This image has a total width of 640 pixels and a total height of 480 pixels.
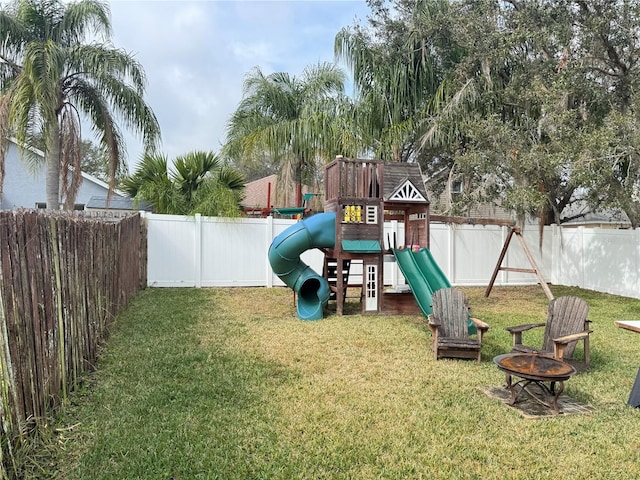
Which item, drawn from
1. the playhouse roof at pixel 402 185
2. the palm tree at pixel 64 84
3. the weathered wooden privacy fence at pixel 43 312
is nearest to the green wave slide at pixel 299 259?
the playhouse roof at pixel 402 185

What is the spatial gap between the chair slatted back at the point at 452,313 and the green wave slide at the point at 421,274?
1517mm

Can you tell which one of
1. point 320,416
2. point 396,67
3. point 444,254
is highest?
point 396,67

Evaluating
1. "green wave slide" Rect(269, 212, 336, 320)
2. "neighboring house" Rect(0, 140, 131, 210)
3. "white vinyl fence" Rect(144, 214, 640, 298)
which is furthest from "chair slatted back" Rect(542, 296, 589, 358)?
"neighboring house" Rect(0, 140, 131, 210)

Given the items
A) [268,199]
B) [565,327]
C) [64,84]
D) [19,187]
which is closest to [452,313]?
[565,327]

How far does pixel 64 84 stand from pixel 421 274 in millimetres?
9567

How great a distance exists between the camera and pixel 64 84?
37.1 feet

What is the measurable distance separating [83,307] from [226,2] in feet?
28.1

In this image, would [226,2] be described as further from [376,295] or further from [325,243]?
[376,295]

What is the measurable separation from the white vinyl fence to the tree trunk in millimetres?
2298

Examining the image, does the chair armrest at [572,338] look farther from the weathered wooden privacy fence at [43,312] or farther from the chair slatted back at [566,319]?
the weathered wooden privacy fence at [43,312]

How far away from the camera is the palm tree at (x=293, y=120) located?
1605cm

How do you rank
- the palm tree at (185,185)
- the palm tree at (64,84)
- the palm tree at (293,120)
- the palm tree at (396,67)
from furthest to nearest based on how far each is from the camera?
the palm tree at (293,120), the palm tree at (396,67), the palm tree at (185,185), the palm tree at (64,84)

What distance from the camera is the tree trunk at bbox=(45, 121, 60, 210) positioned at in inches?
436

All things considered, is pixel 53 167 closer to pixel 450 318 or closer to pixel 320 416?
pixel 450 318
